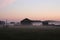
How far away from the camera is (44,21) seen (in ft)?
217

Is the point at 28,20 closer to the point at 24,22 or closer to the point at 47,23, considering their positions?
the point at 24,22

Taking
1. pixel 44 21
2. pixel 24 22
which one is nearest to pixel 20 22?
pixel 24 22

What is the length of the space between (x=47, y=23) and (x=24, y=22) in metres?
9.34

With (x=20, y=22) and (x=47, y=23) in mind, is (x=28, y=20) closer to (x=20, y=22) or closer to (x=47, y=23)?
(x=20, y=22)

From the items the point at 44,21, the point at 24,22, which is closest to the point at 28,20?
the point at 24,22

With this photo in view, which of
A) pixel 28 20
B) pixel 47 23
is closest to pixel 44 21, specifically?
pixel 47 23

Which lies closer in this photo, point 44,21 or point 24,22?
point 24,22

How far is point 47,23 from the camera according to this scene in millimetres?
64938

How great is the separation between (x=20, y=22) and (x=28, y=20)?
311 cm

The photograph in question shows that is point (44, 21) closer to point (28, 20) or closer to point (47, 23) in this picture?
point (47, 23)

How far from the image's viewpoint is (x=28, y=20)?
62812 millimetres

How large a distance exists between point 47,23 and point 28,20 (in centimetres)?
776

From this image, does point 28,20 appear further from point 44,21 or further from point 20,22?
point 44,21
